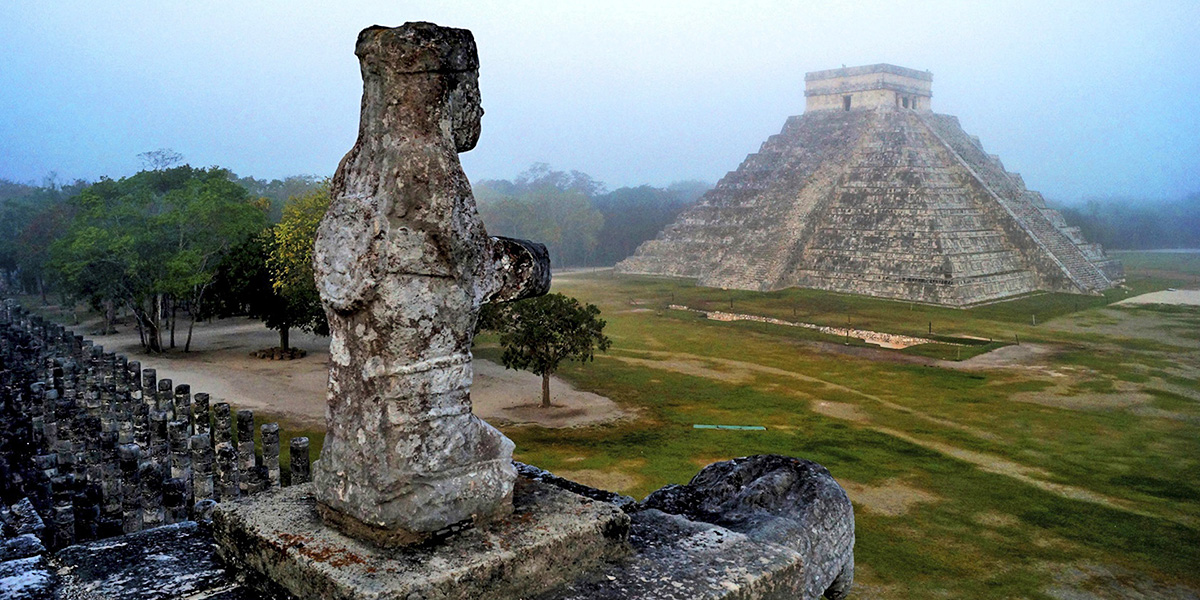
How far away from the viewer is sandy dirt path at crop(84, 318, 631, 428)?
52.1ft

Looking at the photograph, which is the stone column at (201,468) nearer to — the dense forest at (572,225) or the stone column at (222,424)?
the stone column at (222,424)

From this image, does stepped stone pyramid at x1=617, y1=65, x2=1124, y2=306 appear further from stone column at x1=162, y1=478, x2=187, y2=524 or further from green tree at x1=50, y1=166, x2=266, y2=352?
stone column at x1=162, y1=478, x2=187, y2=524

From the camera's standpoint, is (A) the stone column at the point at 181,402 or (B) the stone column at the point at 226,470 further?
(A) the stone column at the point at 181,402

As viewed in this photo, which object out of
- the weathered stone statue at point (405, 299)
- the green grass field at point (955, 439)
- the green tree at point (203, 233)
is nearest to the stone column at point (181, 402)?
the green grass field at point (955, 439)

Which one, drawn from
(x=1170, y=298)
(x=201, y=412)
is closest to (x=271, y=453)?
(x=201, y=412)

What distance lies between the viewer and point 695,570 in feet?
10.4

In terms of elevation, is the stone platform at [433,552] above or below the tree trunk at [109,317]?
above

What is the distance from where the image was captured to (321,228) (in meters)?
3.07

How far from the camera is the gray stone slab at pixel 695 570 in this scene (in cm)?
304

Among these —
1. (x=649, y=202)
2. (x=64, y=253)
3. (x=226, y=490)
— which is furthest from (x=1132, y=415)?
(x=649, y=202)

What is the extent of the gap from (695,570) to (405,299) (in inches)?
57.5

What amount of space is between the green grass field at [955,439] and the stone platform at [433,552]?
242 inches

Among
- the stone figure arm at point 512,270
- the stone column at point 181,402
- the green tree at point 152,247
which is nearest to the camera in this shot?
the stone figure arm at point 512,270

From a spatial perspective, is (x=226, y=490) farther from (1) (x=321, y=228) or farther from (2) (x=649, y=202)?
(2) (x=649, y=202)
